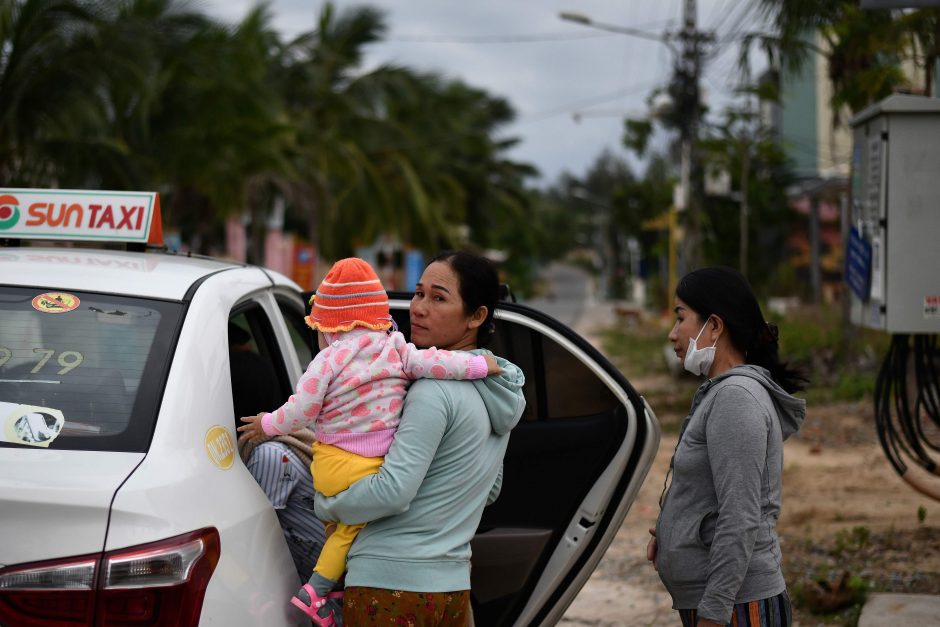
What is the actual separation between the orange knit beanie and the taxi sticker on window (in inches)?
26.1

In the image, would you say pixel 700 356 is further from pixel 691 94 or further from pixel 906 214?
pixel 691 94

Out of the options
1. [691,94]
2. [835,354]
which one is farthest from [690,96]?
[835,354]

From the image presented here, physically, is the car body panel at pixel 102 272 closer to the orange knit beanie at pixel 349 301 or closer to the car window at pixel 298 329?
the orange knit beanie at pixel 349 301

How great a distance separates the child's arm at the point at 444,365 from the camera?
2.68 metres

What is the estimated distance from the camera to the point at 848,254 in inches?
251

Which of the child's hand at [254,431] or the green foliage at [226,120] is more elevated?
the green foliage at [226,120]

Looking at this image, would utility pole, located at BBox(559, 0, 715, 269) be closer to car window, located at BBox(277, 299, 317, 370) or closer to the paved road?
car window, located at BBox(277, 299, 317, 370)

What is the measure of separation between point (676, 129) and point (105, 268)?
61.1 feet

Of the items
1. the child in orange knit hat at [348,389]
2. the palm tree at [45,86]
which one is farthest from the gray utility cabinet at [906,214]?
the palm tree at [45,86]

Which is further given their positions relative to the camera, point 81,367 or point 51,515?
point 81,367

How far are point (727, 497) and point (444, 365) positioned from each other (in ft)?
2.50

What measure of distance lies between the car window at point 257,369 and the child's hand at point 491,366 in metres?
1.16

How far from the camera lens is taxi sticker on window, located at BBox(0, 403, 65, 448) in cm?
252

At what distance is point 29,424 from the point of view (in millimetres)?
2572
